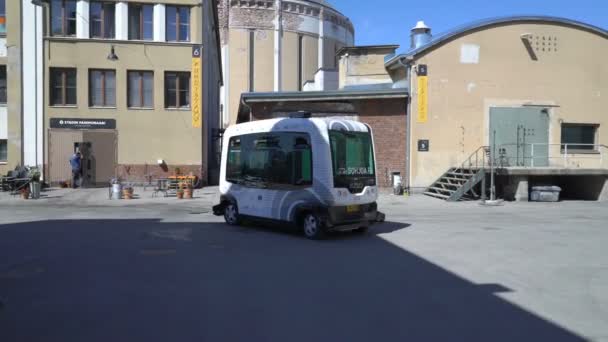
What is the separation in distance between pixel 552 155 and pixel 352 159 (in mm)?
15443

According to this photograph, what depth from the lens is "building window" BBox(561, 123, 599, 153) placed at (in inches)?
898

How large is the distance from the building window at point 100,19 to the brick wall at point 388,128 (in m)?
13.5

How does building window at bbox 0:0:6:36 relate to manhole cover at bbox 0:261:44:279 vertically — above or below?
above

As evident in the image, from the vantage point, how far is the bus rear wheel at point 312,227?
1021cm

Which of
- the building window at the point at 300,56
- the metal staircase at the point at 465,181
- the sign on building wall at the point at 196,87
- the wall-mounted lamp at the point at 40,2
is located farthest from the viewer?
the building window at the point at 300,56

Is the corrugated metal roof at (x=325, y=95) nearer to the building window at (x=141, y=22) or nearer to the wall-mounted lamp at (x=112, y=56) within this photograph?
the building window at (x=141, y=22)

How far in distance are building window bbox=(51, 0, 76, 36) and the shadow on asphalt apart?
18.2 m

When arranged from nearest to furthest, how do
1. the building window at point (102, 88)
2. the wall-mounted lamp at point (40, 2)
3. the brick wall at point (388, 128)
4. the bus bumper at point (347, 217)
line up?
1. the bus bumper at point (347, 217)
2. the brick wall at point (388, 128)
3. the wall-mounted lamp at point (40, 2)
4. the building window at point (102, 88)

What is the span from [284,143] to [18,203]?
39.8 feet

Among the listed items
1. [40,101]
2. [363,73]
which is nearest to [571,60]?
[363,73]

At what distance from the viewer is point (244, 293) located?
6164mm

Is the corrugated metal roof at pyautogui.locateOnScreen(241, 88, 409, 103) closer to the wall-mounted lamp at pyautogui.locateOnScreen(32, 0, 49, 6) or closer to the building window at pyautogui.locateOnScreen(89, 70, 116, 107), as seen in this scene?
the building window at pyautogui.locateOnScreen(89, 70, 116, 107)

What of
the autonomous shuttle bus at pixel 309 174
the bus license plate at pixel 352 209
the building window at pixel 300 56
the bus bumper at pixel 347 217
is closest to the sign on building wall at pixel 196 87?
the autonomous shuttle bus at pixel 309 174

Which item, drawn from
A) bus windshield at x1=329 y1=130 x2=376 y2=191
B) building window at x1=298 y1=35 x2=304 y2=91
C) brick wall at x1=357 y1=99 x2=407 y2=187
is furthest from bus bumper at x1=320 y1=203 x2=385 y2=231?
building window at x1=298 y1=35 x2=304 y2=91
